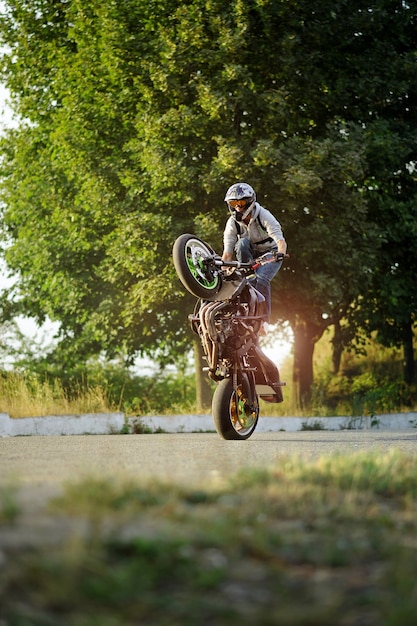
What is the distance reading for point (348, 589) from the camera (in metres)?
3.60

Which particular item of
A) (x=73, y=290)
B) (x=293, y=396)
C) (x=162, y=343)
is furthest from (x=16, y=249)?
(x=293, y=396)

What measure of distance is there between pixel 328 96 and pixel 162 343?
897 cm

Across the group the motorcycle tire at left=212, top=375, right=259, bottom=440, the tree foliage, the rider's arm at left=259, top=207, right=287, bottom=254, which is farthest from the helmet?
the tree foliage

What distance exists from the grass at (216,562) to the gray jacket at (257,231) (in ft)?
19.8

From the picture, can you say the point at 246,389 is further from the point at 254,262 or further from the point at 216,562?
the point at 216,562

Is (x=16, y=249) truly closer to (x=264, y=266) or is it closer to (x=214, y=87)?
(x=214, y=87)

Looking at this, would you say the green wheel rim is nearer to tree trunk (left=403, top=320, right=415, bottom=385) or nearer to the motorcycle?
the motorcycle

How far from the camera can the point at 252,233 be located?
1109 centimetres

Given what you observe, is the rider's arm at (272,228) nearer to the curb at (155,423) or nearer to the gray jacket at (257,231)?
the gray jacket at (257,231)

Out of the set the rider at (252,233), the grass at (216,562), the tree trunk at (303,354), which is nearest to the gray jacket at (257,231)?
the rider at (252,233)

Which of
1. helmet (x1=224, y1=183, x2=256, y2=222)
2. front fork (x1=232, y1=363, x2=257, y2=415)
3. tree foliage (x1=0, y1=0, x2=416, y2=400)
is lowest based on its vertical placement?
front fork (x1=232, y1=363, x2=257, y2=415)

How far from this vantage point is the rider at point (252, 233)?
1081cm

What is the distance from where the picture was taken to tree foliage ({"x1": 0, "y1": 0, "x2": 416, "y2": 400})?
834 inches

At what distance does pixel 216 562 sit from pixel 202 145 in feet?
62.4
